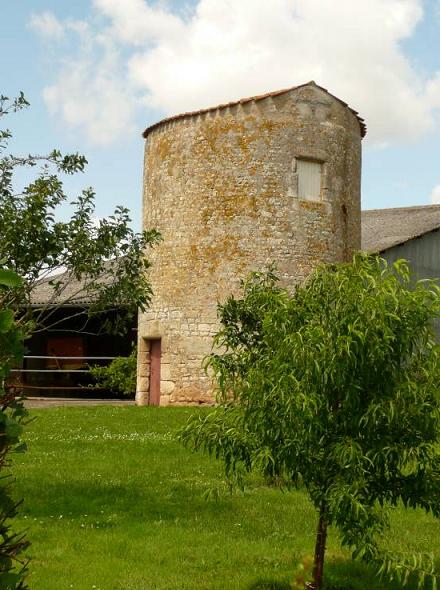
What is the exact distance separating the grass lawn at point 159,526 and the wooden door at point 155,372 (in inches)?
284

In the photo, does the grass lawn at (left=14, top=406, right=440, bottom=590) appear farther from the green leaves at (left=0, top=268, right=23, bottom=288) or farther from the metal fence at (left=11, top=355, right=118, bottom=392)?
the metal fence at (left=11, top=355, right=118, bottom=392)

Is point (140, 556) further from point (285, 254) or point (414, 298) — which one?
point (285, 254)

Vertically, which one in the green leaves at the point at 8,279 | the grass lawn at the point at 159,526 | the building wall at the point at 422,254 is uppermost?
the building wall at the point at 422,254

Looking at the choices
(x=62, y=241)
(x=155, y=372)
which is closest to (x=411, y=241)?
(x=155, y=372)

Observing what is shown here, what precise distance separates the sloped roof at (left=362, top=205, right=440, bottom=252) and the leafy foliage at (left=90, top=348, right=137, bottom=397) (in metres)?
7.27

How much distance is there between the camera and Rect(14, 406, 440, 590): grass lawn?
6.46m

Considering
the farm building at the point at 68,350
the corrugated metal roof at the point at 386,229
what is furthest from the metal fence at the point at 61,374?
the corrugated metal roof at the point at 386,229

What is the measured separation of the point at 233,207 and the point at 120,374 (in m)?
6.33

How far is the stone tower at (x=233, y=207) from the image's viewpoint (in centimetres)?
1828

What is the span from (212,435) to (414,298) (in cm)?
176

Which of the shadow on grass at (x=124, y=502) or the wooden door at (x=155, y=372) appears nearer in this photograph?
the shadow on grass at (x=124, y=502)

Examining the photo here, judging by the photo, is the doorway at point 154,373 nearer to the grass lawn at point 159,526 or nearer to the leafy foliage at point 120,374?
the leafy foliage at point 120,374

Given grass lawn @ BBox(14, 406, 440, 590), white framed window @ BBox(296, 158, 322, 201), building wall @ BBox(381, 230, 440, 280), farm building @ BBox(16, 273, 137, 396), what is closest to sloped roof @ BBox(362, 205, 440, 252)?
building wall @ BBox(381, 230, 440, 280)

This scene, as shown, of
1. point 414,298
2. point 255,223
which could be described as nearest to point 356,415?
point 414,298
